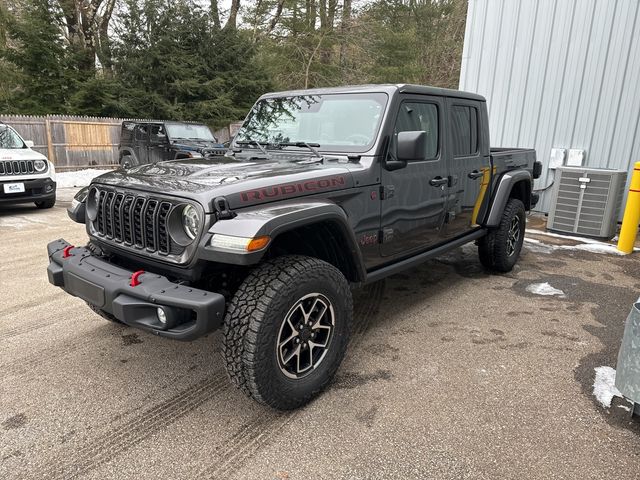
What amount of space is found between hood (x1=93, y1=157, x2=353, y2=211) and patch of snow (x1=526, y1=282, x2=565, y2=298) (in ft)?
8.99

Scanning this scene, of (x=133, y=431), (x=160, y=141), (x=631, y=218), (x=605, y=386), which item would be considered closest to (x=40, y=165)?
(x=160, y=141)

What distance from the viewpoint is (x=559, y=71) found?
7.94m

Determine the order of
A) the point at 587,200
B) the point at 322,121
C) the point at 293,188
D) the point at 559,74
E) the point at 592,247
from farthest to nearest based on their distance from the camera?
the point at 559,74, the point at 587,200, the point at 592,247, the point at 322,121, the point at 293,188

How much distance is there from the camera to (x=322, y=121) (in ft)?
11.6

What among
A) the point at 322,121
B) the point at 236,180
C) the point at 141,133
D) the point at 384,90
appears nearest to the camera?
the point at 236,180

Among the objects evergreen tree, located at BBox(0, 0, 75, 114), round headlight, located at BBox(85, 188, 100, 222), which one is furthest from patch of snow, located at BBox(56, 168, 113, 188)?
round headlight, located at BBox(85, 188, 100, 222)

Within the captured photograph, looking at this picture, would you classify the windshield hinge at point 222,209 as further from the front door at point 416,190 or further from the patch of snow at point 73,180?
the patch of snow at point 73,180

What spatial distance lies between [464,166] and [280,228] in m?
2.47

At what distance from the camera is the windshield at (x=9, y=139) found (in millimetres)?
8431

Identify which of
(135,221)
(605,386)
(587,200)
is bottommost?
(605,386)

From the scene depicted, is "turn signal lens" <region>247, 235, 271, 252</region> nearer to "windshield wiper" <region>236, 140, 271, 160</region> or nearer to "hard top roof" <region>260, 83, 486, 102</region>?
"windshield wiper" <region>236, 140, 271, 160</region>

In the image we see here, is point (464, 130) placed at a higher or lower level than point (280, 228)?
higher

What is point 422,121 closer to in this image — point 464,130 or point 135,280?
point 464,130

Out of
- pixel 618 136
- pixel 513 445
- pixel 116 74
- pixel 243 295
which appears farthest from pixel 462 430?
pixel 116 74
